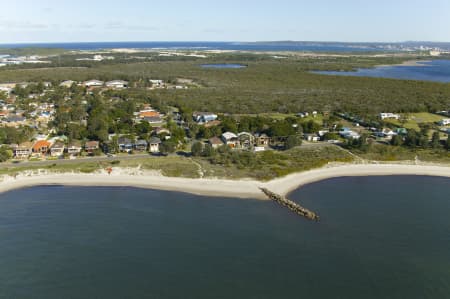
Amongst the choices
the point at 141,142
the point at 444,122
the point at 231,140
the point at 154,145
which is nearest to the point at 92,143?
the point at 141,142

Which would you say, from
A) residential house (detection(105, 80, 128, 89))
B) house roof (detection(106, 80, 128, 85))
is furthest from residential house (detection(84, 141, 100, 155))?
house roof (detection(106, 80, 128, 85))

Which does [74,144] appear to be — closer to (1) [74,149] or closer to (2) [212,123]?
(1) [74,149]

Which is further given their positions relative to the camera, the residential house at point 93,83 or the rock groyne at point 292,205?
the residential house at point 93,83

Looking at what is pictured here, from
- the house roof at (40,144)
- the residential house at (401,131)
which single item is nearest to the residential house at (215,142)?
the house roof at (40,144)

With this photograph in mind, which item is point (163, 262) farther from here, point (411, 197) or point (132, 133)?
point (132, 133)

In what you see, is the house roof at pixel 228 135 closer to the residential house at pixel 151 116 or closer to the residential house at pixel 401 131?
the residential house at pixel 151 116

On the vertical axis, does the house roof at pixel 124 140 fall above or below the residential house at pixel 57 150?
above
